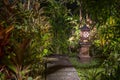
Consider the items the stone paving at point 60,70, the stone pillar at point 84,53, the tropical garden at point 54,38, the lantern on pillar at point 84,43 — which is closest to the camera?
the tropical garden at point 54,38

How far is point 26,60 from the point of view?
5531 millimetres

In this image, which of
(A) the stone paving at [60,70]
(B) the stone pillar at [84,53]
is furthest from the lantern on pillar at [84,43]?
(A) the stone paving at [60,70]

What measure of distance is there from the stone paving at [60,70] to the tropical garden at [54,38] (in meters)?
0.18

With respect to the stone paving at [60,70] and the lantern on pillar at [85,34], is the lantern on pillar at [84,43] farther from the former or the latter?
the stone paving at [60,70]

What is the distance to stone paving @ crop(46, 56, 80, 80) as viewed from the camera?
5859mm

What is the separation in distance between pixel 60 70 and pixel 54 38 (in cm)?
327

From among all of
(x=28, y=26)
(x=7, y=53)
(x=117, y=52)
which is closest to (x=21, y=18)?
(x=28, y=26)

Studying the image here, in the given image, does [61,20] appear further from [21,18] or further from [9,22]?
[9,22]

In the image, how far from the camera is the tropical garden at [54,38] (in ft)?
17.4

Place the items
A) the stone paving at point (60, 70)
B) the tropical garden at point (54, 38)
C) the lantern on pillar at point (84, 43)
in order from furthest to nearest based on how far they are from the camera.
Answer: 1. the lantern on pillar at point (84, 43)
2. the stone paving at point (60, 70)
3. the tropical garden at point (54, 38)

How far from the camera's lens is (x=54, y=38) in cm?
974

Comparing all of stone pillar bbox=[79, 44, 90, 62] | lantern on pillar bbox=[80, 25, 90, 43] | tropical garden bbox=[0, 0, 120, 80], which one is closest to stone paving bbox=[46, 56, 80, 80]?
tropical garden bbox=[0, 0, 120, 80]

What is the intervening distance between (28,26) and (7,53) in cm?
221

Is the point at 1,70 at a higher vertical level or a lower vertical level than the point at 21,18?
lower
